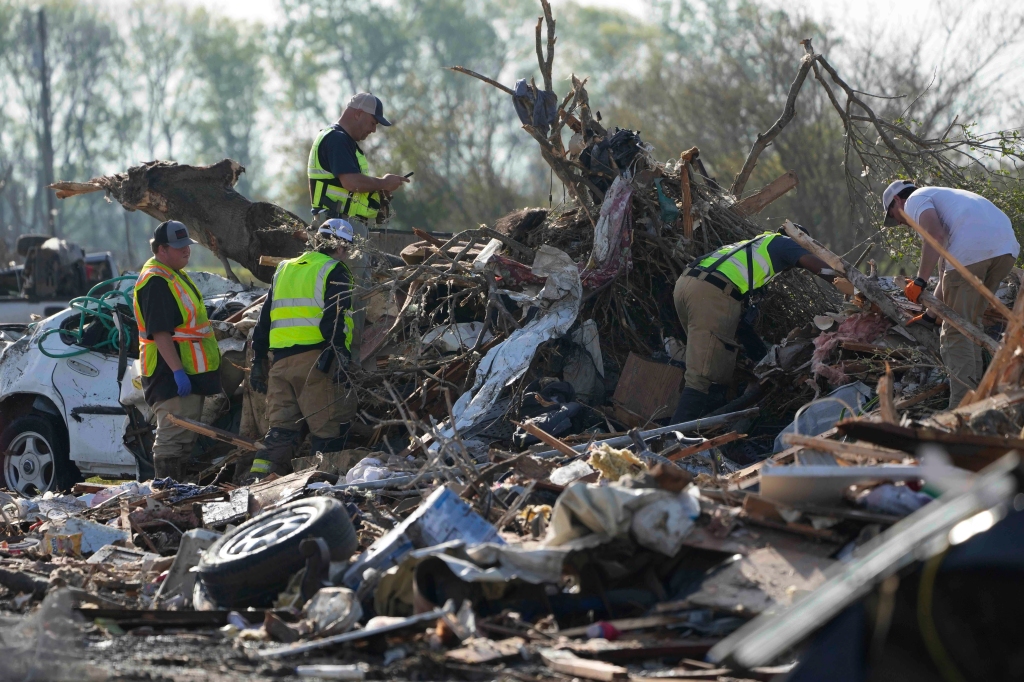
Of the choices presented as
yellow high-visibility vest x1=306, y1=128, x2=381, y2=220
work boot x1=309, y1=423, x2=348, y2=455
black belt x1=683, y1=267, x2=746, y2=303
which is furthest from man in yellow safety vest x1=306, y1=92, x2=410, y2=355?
black belt x1=683, y1=267, x2=746, y2=303

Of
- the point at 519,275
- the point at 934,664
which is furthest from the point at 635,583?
the point at 519,275

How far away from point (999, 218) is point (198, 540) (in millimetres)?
5146

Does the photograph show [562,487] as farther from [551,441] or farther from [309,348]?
[309,348]

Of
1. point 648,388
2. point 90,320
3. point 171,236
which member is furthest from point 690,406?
point 90,320

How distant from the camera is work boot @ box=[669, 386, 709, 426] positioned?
7.04m

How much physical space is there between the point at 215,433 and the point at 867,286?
4615mm

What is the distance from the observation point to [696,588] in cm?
406

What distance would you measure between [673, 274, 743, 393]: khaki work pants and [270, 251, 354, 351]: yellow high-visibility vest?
7.64ft

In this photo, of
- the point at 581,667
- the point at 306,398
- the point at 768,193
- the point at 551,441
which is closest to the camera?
the point at 581,667

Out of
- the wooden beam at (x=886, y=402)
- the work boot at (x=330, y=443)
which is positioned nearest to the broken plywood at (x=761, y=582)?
the wooden beam at (x=886, y=402)

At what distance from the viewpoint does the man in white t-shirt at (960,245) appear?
259 inches

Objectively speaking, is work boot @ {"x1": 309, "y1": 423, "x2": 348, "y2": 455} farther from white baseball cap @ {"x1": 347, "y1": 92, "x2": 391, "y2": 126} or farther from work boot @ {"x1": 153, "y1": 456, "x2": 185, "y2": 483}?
white baseball cap @ {"x1": 347, "y1": 92, "x2": 391, "y2": 126}

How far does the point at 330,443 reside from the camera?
746cm

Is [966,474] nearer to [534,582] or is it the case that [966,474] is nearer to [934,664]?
[934,664]
